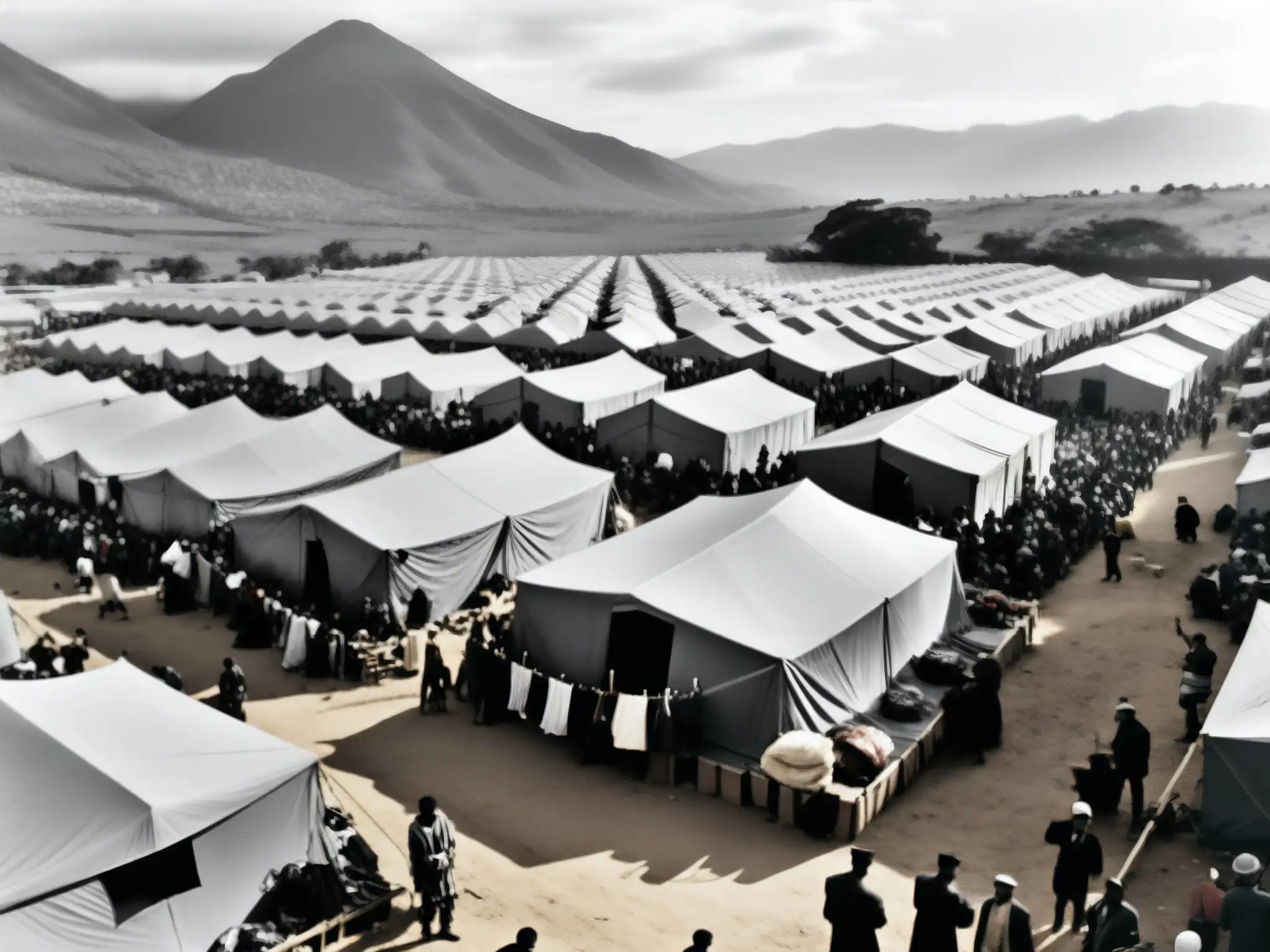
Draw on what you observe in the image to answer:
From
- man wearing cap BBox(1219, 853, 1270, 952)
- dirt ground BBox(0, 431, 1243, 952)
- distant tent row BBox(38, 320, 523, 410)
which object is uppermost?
distant tent row BBox(38, 320, 523, 410)

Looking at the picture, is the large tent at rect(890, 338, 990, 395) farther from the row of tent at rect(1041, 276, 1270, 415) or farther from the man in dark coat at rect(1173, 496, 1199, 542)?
the man in dark coat at rect(1173, 496, 1199, 542)

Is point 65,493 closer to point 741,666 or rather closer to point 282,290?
point 741,666

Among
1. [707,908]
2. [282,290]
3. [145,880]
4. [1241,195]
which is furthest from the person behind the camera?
[1241,195]

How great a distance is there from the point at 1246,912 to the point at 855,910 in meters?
2.36

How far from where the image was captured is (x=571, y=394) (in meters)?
24.0

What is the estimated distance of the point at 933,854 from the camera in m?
8.94

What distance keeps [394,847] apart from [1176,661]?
9.43 metres

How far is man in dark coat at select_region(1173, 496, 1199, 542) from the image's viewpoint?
17.3m

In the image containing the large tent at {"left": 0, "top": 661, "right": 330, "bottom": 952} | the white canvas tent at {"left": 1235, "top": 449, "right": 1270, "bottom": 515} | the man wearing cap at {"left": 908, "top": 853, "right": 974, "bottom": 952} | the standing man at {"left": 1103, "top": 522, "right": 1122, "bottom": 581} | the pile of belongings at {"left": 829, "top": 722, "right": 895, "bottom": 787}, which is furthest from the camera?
the white canvas tent at {"left": 1235, "top": 449, "right": 1270, "bottom": 515}

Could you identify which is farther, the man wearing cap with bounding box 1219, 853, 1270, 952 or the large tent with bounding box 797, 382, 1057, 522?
the large tent with bounding box 797, 382, 1057, 522

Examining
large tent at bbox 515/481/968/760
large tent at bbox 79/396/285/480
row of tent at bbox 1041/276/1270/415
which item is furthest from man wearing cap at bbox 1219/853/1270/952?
row of tent at bbox 1041/276/1270/415

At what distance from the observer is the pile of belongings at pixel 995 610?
13477 mm

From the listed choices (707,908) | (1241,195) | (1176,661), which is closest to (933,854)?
(707,908)

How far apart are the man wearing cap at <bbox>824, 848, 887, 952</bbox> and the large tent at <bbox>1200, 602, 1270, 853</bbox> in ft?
12.0
